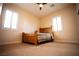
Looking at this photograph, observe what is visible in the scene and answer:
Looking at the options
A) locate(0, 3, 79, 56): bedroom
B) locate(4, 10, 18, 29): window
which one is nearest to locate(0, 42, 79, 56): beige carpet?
locate(0, 3, 79, 56): bedroom

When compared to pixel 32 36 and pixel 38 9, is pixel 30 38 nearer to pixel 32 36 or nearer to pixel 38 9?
pixel 32 36

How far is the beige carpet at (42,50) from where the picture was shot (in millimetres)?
1042

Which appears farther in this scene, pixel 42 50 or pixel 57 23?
pixel 57 23

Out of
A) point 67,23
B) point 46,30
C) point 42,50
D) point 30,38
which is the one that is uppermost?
point 67,23

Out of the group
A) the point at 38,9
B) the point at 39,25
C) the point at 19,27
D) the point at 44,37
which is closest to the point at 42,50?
the point at 44,37

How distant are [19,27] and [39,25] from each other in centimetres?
34

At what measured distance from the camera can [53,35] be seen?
4.03 feet

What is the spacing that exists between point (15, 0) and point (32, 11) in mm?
335

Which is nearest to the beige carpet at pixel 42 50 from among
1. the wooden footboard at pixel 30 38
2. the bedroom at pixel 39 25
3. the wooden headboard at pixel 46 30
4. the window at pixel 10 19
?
the bedroom at pixel 39 25

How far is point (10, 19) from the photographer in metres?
1.21

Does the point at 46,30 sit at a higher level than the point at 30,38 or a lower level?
higher

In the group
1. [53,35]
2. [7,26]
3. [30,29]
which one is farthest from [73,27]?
[7,26]

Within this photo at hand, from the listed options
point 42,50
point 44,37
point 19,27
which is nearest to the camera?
point 42,50

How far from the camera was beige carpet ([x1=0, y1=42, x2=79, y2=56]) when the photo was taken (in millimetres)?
1042
